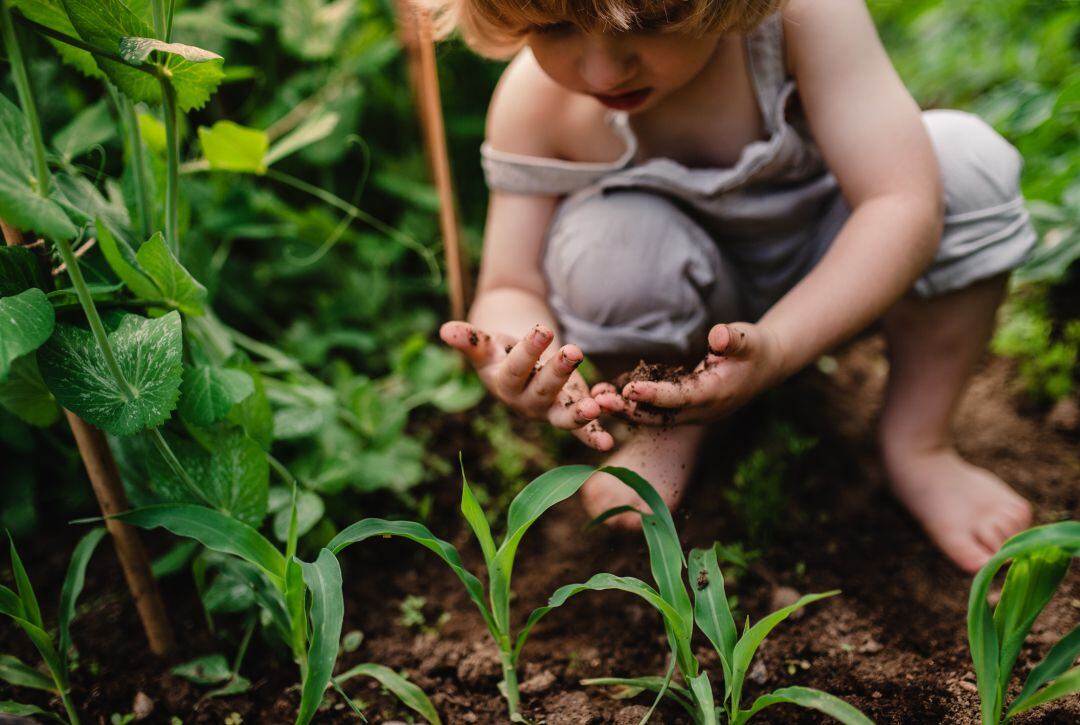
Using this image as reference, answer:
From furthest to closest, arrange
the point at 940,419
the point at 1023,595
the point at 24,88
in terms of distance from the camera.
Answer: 1. the point at 940,419
2. the point at 1023,595
3. the point at 24,88

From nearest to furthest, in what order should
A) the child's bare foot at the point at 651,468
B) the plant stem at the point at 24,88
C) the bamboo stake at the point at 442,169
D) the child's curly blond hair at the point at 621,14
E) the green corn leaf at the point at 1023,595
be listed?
the plant stem at the point at 24,88 < the green corn leaf at the point at 1023,595 < the child's curly blond hair at the point at 621,14 < the child's bare foot at the point at 651,468 < the bamboo stake at the point at 442,169

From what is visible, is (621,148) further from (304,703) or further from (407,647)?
(304,703)

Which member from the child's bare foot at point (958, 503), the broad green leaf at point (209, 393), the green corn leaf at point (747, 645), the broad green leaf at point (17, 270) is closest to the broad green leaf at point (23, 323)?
the broad green leaf at point (17, 270)

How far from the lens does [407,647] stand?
3.84 feet

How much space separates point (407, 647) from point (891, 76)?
1.09 meters

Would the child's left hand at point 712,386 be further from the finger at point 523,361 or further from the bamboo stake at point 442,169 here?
the bamboo stake at point 442,169

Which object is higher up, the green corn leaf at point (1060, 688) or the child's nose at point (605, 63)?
the child's nose at point (605, 63)

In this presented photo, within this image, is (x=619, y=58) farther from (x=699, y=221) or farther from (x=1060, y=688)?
(x=1060, y=688)

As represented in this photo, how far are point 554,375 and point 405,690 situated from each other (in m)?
0.43

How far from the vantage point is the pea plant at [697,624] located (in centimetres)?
86

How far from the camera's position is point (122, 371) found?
0.92 m

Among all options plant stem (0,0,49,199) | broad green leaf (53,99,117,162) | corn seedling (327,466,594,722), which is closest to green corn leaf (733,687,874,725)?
corn seedling (327,466,594,722)

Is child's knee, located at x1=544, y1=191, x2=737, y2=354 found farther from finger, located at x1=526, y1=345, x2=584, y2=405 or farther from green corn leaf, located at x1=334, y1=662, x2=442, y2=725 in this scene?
green corn leaf, located at x1=334, y1=662, x2=442, y2=725

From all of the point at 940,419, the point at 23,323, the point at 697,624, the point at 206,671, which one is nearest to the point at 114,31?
the point at 23,323
